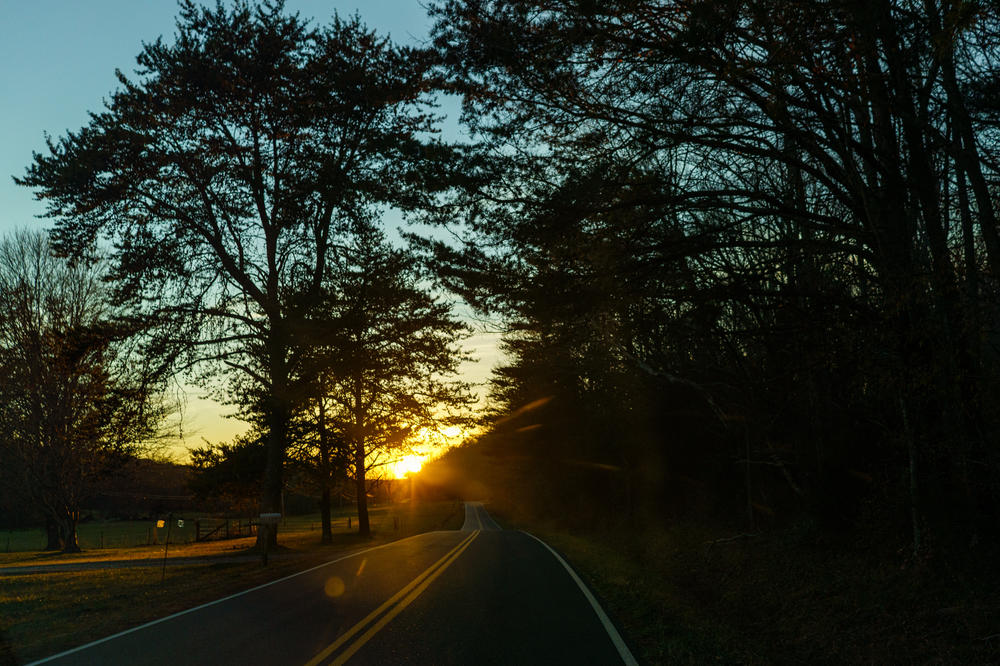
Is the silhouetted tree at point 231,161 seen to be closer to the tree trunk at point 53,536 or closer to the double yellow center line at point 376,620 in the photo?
the double yellow center line at point 376,620

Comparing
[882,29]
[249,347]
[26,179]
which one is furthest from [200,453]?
[882,29]

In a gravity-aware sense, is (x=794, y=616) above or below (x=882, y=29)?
below

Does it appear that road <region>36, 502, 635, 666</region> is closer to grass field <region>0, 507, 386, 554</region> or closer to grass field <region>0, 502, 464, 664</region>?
grass field <region>0, 502, 464, 664</region>

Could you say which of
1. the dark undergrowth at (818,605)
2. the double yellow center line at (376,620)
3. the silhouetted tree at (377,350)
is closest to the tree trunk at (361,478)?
the silhouetted tree at (377,350)

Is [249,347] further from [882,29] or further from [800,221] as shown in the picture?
[882,29]

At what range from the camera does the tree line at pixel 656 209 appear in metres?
8.63

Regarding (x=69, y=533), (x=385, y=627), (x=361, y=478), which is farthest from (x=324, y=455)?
(x=385, y=627)

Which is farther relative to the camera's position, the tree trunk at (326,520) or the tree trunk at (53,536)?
the tree trunk at (53,536)

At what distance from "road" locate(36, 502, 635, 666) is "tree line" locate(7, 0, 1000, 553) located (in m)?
4.52

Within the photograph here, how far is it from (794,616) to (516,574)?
5.68 m

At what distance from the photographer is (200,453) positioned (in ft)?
124

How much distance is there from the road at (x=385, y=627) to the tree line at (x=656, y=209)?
4.52 m

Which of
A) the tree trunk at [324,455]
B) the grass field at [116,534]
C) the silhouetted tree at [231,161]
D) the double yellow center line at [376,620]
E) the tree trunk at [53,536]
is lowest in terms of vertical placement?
the grass field at [116,534]

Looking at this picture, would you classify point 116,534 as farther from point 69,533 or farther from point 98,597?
point 98,597
